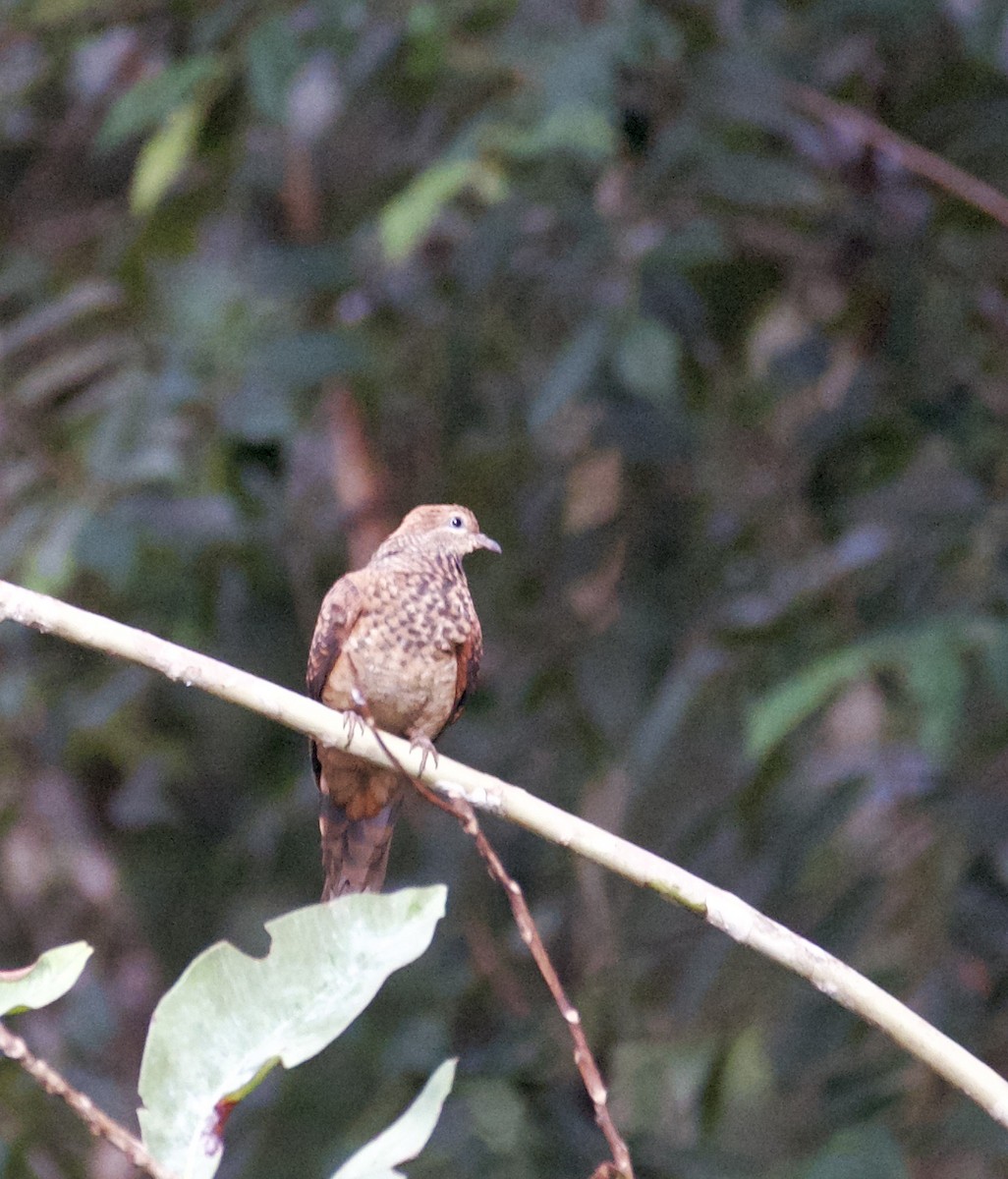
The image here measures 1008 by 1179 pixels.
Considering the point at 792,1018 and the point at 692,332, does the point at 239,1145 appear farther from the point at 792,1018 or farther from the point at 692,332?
the point at 692,332

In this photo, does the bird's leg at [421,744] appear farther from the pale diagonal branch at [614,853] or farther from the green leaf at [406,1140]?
the green leaf at [406,1140]

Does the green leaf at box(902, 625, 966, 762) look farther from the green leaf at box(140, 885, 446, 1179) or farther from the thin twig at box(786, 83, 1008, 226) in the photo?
the green leaf at box(140, 885, 446, 1179)

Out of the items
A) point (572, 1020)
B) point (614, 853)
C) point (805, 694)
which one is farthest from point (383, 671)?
point (572, 1020)

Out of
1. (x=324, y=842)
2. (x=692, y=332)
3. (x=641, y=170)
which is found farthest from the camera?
(x=692, y=332)

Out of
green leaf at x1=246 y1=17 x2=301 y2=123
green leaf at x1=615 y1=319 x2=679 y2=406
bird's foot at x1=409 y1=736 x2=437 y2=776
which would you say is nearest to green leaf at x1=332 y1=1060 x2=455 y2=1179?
bird's foot at x1=409 y1=736 x2=437 y2=776

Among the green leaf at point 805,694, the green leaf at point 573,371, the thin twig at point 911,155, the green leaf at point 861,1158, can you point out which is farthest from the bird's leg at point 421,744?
the thin twig at point 911,155

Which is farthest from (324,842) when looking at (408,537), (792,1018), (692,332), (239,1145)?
(692,332)
